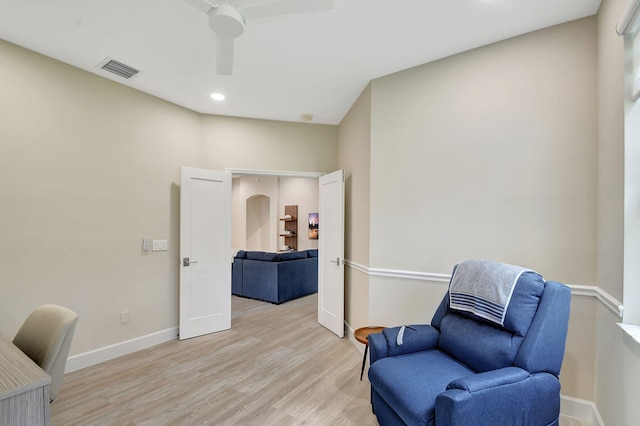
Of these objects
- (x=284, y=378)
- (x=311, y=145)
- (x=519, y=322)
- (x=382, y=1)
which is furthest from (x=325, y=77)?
(x=284, y=378)

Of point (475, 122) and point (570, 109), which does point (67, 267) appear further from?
point (570, 109)

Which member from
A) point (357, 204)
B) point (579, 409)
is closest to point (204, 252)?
point (357, 204)

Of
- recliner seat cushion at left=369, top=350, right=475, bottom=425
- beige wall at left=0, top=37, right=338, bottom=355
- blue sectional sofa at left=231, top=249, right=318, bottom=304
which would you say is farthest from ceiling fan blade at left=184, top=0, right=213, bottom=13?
blue sectional sofa at left=231, top=249, right=318, bottom=304

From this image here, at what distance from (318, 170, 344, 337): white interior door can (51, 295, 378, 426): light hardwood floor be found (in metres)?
0.33

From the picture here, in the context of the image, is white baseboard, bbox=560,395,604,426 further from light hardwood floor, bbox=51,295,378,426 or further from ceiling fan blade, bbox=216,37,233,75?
ceiling fan blade, bbox=216,37,233,75

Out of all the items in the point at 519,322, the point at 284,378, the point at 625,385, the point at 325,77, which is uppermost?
the point at 325,77

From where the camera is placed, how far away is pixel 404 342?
2.07 meters

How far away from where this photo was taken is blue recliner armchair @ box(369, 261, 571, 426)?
145cm

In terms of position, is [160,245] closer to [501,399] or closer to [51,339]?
[51,339]

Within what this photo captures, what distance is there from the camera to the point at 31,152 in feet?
8.48

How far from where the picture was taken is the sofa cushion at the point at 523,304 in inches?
67.5

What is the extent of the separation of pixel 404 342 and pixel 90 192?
3198 mm

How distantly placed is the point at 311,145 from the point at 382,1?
2457mm

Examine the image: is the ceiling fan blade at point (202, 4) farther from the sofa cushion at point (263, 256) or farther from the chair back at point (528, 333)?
the sofa cushion at point (263, 256)
